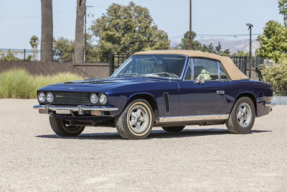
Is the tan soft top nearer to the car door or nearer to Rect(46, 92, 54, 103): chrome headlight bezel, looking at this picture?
the car door

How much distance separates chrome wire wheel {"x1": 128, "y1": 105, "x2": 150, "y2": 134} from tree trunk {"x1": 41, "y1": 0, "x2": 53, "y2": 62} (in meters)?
28.2

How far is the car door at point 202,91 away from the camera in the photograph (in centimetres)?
1048

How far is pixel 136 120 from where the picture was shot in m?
9.73

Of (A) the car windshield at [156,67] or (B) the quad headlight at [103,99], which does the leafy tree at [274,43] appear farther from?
(B) the quad headlight at [103,99]

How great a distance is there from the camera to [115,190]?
18.3 ft

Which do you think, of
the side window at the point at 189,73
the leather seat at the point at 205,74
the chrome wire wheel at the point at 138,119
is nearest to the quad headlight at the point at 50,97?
the chrome wire wheel at the point at 138,119

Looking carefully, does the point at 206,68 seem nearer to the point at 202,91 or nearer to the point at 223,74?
the point at 223,74

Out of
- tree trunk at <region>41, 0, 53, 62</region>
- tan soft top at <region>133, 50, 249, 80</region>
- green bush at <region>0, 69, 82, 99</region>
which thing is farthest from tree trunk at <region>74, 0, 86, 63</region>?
tan soft top at <region>133, 50, 249, 80</region>

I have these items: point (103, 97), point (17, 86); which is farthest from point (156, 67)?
point (17, 86)

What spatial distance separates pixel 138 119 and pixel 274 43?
35.8m

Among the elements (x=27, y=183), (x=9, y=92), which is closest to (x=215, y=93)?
(x=27, y=183)

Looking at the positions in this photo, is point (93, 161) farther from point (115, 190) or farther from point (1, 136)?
point (1, 136)

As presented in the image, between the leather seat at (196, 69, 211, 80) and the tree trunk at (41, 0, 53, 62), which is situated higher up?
the tree trunk at (41, 0, 53, 62)

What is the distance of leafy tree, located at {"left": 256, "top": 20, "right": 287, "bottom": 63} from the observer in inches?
1667
